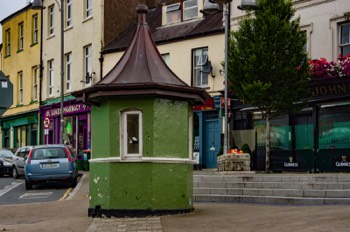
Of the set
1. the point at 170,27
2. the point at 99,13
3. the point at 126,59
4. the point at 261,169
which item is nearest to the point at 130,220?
the point at 126,59

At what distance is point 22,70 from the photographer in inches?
1852

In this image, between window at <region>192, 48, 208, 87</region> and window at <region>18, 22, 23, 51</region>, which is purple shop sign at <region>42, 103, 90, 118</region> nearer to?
window at <region>18, 22, 23, 51</region>

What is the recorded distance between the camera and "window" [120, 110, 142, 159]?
13.6 metres

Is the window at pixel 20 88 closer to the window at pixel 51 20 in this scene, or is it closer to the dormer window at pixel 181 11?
the window at pixel 51 20

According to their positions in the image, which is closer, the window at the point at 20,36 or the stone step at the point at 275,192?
the stone step at the point at 275,192

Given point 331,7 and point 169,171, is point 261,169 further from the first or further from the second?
point 169,171

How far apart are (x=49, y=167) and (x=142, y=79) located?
1123cm

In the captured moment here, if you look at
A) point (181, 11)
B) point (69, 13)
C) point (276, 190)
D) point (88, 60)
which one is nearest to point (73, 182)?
point (276, 190)

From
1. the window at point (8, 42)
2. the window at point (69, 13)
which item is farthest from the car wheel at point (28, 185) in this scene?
the window at point (8, 42)

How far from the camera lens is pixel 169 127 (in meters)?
13.7

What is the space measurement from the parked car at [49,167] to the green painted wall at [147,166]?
1028 centimetres

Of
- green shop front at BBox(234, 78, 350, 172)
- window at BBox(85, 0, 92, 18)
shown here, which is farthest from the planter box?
window at BBox(85, 0, 92, 18)

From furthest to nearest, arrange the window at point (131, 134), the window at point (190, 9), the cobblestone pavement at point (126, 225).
Result: the window at point (190, 9)
the window at point (131, 134)
the cobblestone pavement at point (126, 225)

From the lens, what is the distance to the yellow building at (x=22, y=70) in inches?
1785
